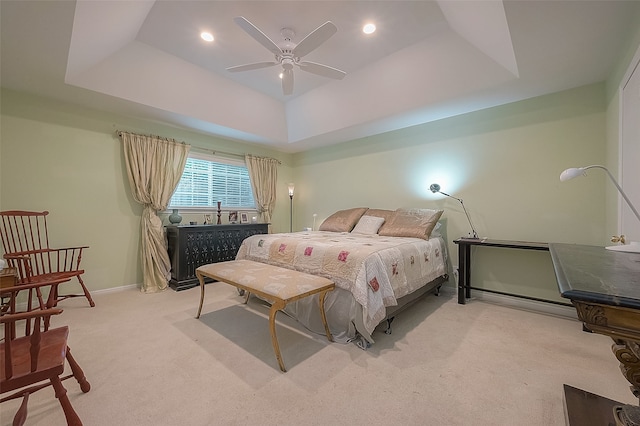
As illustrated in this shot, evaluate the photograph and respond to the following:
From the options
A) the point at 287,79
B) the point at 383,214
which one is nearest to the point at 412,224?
the point at 383,214

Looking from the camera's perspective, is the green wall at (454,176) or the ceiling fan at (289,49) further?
the green wall at (454,176)

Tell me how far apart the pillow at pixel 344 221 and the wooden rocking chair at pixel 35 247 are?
3096 mm

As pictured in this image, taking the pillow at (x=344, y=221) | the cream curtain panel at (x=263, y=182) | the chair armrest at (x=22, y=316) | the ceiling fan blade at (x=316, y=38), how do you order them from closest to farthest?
the chair armrest at (x=22, y=316), the ceiling fan blade at (x=316, y=38), the pillow at (x=344, y=221), the cream curtain panel at (x=263, y=182)

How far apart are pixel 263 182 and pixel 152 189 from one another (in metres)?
2.00

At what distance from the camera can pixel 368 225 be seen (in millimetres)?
3799

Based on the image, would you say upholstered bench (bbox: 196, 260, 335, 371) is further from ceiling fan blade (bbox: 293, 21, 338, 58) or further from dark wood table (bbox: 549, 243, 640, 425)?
ceiling fan blade (bbox: 293, 21, 338, 58)

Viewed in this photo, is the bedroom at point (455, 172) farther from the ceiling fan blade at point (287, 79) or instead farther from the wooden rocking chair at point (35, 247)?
the ceiling fan blade at point (287, 79)

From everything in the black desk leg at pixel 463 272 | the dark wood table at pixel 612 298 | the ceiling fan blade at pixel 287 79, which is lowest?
the black desk leg at pixel 463 272

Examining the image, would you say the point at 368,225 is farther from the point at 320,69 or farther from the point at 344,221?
the point at 320,69

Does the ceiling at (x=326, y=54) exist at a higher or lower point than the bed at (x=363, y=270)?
higher

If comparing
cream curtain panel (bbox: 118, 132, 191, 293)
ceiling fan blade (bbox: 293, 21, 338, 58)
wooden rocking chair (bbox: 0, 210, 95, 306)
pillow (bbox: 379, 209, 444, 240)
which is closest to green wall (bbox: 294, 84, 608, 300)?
pillow (bbox: 379, 209, 444, 240)

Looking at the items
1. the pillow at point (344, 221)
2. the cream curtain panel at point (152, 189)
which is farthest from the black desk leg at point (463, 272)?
the cream curtain panel at point (152, 189)

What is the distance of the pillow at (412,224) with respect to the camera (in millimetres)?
3227

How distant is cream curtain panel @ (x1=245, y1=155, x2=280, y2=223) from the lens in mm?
4992
